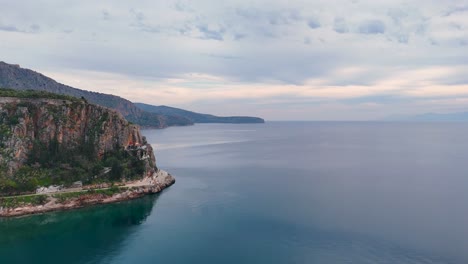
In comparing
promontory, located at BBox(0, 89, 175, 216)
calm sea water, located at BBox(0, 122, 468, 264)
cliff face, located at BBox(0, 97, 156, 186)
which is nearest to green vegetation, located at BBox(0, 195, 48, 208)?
promontory, located at BBox(0, 89, 175, 216)

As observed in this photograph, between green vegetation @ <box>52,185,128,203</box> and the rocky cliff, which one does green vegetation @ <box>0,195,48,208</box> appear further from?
the rocky cliff

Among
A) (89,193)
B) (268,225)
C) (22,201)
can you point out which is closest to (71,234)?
(89,193)

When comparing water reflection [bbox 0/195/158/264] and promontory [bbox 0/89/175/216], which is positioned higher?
promontory [bbox 0/89/175/216]

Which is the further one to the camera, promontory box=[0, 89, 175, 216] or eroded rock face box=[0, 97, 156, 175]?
eroded rock face box=[0, 97, 156, 175]

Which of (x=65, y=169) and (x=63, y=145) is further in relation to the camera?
(x=63, y=145)

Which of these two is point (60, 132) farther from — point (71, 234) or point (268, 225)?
point (268, 225)

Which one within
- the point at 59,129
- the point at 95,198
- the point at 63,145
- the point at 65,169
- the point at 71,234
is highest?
the point at 59,129

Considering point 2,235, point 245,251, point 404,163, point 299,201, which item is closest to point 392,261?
point 245,251
